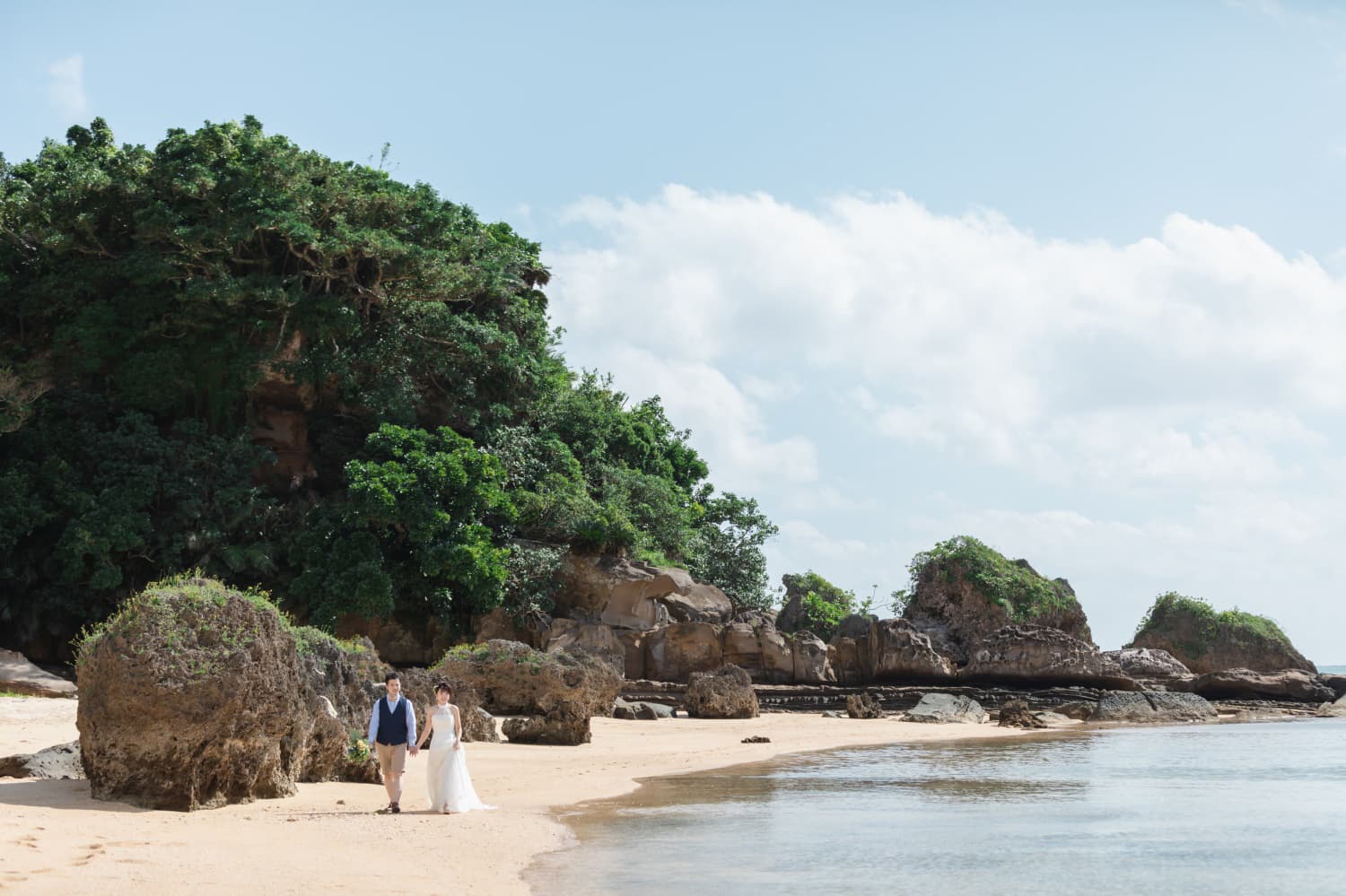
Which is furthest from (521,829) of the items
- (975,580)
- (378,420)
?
(975,580)

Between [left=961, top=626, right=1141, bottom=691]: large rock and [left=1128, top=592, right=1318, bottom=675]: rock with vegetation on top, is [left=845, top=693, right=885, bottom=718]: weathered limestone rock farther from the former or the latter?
[left=1128, top=592, right=1318, bottom=675]: rock with vegetation on top

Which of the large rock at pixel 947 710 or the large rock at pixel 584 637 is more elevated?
the large rock at pixel 584 637

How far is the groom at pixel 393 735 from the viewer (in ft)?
35.9

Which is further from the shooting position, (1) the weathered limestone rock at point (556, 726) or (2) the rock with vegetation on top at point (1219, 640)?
(2) the rock with vegetation on top at point (1219, 640)

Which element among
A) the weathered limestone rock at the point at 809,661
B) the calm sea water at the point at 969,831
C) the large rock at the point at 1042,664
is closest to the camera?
the calm sea water at the point at 969,831

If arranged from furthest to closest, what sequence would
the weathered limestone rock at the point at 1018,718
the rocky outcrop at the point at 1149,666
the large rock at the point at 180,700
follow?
1. the rocky outcrop at the point at 1149,666
2. the weathered limestone rock at the point at 1018,718
3. the large rock at the point at 180,700

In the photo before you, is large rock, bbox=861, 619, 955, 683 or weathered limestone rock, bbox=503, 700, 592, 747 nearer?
weathered limestone rock, bbox=503, 700, 592, 747

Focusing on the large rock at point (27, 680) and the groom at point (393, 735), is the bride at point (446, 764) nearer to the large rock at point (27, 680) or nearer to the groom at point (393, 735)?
the groom at point (393, 735)

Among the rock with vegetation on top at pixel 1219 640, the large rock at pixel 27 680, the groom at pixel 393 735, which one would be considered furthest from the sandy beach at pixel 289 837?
the rock with vegetation on top at pixel 1219 640

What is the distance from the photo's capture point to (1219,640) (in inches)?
1705

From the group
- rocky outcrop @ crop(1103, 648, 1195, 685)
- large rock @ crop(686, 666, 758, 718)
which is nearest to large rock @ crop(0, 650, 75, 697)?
large rock @ crop(686, 666, 758, 718)

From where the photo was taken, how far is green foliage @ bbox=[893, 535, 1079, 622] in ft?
129

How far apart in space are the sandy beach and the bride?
0.76ft

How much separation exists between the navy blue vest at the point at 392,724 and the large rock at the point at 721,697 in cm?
1733
